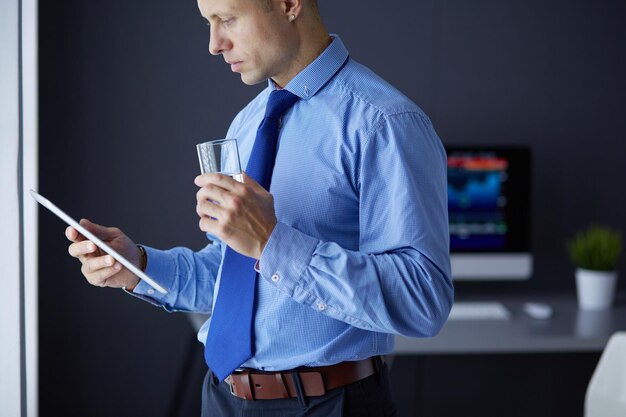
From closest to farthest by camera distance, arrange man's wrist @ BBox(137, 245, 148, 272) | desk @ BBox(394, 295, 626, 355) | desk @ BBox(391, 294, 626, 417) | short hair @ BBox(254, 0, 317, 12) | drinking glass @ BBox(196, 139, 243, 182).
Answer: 1. drinking glass @ BBox(196, 139, 243, 182)
2. short hair @ BBox(254, 0, 317, 12)
3. man's wrist @ BBox(137, 245, 148, 272)
4. desk @ BBox(394, 295, 626, 355)
5. desk @ BBox(391, 294, 626, 417)

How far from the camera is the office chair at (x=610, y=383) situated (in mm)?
2018

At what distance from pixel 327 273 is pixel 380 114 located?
32 cm

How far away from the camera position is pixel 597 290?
320cm

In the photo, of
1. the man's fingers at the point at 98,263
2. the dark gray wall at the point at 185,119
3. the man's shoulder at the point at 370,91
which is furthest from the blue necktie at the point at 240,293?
the dark gray wall at the point at 185,119

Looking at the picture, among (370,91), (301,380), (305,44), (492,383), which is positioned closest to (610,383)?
(301,380)

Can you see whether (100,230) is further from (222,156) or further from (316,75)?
(316,75)

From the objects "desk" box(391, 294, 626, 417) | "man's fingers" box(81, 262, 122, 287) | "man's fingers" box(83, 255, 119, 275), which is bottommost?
"desk" box(391, 294, 626, 417)

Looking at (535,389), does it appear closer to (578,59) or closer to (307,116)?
(578,59)

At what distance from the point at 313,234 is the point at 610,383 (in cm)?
108

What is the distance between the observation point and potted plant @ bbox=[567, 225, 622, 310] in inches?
126

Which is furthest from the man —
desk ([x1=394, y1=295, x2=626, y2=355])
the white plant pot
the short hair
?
the white plant pot

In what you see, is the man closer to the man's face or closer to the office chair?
the man's face

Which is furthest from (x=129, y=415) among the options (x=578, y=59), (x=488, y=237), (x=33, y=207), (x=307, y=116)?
(x=578, y=59)

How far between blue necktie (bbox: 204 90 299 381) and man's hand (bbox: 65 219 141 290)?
0.64ft
